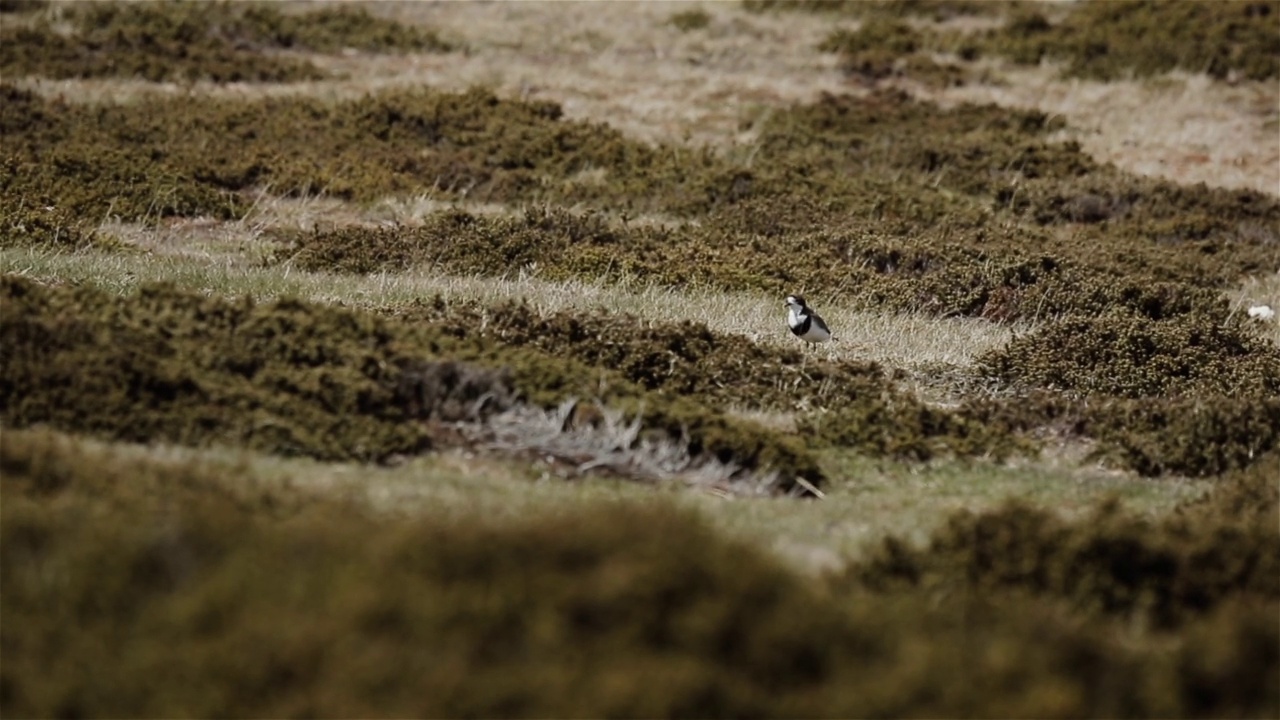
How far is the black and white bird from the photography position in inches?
510

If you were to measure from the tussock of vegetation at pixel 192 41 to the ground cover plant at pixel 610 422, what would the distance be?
1981 mm

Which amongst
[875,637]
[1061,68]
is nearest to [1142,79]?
[1061,68]

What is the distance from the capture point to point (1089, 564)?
7445mm

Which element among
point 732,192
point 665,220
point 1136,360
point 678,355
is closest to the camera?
point 678,355

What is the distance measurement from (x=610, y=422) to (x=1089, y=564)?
3163 mm

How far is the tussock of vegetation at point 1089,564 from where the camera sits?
7301mm

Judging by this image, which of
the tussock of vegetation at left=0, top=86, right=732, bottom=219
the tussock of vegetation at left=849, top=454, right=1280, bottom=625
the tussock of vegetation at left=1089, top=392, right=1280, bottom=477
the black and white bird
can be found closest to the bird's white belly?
the black and white bird

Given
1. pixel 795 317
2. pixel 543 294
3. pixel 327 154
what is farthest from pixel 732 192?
pixel 795 317

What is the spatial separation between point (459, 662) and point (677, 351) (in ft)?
21.8

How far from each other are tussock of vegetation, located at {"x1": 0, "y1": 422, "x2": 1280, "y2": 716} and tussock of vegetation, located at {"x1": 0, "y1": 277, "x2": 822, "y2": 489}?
240 centimetres

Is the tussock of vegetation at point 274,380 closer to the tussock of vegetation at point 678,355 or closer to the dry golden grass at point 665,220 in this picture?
the dry golden grass at point 665,220

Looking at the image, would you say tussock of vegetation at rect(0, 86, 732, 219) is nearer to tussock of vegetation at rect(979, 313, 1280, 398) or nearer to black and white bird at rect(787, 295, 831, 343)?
tussock of vegetation at rect(979, 313, 1280, 398)

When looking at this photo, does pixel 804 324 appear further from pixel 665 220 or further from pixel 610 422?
pixel 665 220

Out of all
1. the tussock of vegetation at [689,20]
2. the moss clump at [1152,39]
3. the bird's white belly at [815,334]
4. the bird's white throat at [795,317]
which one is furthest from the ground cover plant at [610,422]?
the tussock of vegetation at [689,20]
